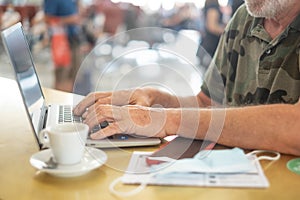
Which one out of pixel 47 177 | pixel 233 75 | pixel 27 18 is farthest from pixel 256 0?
pixel 27 18

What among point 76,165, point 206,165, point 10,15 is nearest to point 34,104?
point 76,165

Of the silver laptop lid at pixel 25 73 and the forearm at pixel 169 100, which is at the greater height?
the silver laptop lid at pixel 25 73

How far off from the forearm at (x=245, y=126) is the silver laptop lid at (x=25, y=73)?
0.34 m

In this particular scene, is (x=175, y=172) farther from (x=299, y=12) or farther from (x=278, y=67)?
(x=299, y=12)

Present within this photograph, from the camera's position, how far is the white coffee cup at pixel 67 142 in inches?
34.9

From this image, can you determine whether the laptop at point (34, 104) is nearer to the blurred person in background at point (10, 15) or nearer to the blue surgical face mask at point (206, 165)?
the blue surgical face mask at point (206, 165)

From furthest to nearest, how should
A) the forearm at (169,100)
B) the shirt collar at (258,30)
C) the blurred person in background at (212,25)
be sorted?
the blurred person in background at (212,25) → the shirt collar at (258,30) → the forearm at (169,100)

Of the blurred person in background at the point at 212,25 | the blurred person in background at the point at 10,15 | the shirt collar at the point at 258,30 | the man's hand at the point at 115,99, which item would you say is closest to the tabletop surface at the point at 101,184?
the man's hand at the point at 115,99

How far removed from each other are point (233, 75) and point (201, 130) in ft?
1.73

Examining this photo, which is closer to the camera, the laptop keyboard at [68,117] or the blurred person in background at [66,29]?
the laptop keyboard at [68,117]

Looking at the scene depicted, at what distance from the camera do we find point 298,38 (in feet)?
4.34

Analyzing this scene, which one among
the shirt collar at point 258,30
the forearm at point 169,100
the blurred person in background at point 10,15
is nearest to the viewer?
the forearm at point 169,100

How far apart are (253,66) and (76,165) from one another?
796 millimetres


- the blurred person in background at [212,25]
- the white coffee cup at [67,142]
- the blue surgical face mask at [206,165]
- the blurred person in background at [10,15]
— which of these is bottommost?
the blurred person in background at [10,15]
